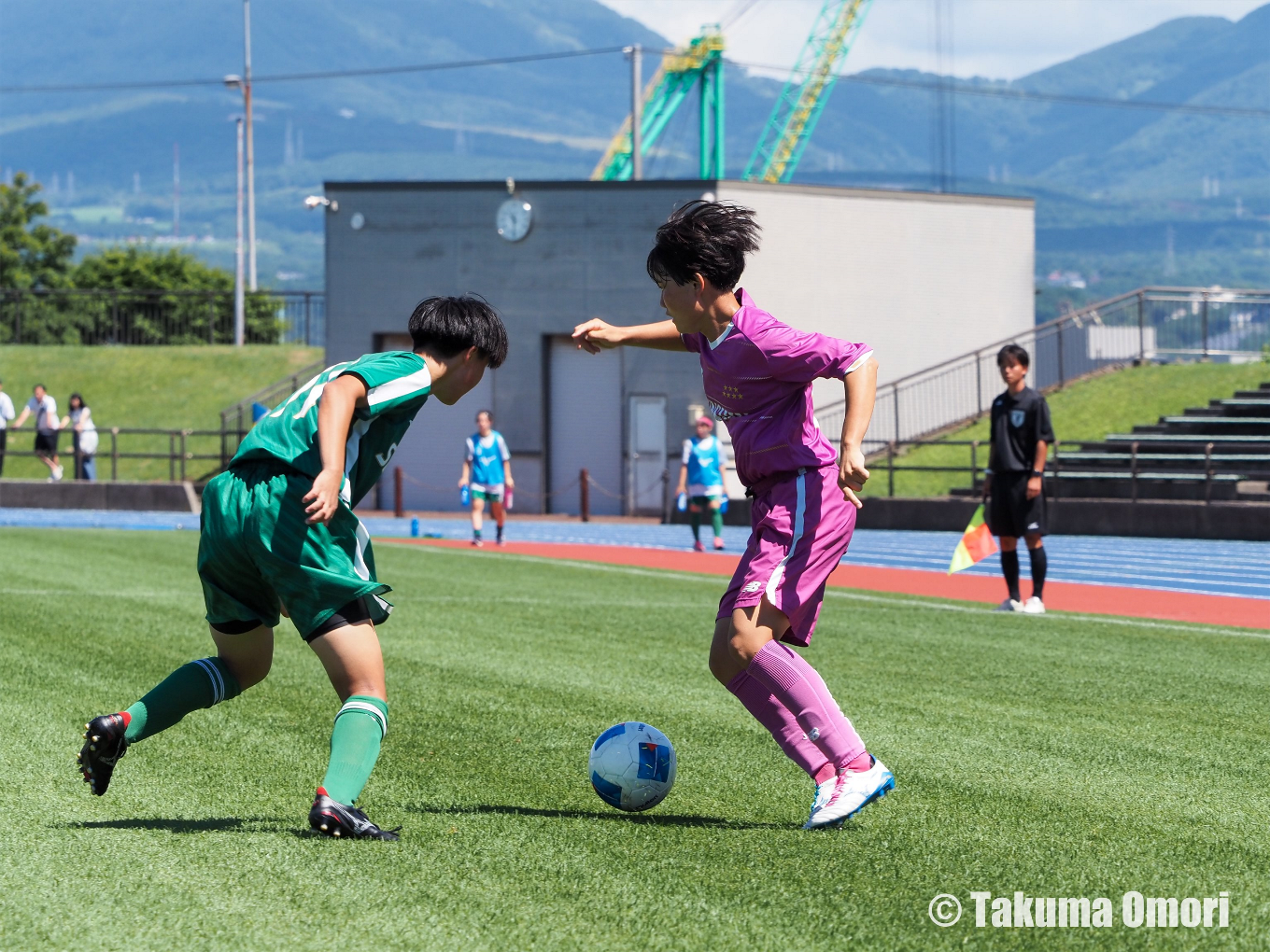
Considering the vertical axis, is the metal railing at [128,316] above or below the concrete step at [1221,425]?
above

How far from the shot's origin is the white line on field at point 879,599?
12.0 m

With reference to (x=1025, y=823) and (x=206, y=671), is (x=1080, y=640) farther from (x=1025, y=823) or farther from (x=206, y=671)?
(x=206, y=671)

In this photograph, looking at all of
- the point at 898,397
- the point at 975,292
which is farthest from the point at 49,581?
the point at 975,292

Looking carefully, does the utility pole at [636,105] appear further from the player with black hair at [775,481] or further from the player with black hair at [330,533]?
the player with black hair at [330,533]

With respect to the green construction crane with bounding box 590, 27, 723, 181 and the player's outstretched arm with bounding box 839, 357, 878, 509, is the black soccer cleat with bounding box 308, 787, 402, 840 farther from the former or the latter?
the green construction crane with bounding box 590, 27, 723, 181

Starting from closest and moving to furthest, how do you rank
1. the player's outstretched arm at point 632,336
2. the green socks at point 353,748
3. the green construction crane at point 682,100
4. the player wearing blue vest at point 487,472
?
the green socks at point 353,748 → the player's outstretched arm at point 632,336 → the player wearing blue vest at point 487,472 → the green construction crane at point 682,100

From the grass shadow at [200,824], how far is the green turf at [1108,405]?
24.1 m

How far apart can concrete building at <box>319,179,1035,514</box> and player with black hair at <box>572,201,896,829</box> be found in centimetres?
2684

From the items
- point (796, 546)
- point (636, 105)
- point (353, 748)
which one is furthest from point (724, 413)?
point (636, 105)

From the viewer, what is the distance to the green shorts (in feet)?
15.6

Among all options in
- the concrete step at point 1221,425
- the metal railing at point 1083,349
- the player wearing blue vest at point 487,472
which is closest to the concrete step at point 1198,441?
the concrete step at point 1221,425

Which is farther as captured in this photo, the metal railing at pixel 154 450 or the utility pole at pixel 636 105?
the metal railing at pixel 154 450

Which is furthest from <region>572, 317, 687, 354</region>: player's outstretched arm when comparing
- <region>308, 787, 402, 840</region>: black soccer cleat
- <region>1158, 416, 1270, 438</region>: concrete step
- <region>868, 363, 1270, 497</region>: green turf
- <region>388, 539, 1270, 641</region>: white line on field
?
<region>868, 363, 1270, 497</region>: green turf

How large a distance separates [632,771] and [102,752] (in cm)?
169
